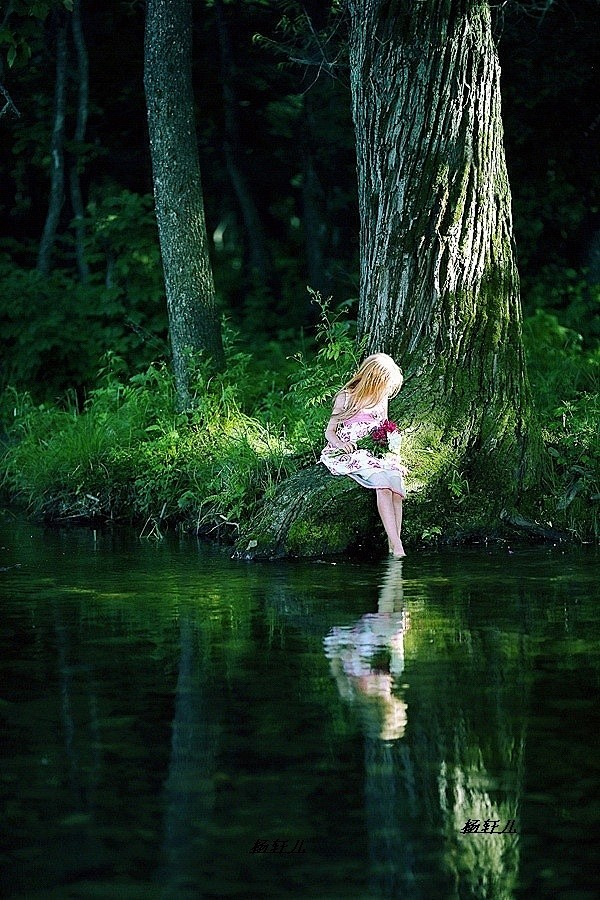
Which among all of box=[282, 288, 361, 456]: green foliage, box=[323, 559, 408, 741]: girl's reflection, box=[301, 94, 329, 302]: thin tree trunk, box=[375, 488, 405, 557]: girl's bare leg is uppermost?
box=[301, 94, 329, 302]: thin tree trunk

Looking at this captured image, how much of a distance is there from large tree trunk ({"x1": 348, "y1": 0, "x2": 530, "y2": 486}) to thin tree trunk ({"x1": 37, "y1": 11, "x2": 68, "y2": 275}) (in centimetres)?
1025

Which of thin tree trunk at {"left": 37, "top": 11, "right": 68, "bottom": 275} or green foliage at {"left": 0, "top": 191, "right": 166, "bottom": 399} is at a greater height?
thin tree trunk at {"left": 37, "top": 11, "right": 68, "bottom": 275}

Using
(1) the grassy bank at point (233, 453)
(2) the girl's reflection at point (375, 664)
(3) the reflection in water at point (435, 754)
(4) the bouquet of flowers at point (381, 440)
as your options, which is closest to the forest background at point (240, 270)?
(1) the grassy bank at point (233, 453)

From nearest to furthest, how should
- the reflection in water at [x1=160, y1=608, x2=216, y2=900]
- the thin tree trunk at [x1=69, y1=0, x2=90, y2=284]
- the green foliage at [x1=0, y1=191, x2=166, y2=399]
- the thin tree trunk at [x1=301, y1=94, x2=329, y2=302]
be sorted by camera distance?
the reflection in water at [x1=160, y1=608, x2=216, y2=900] < the green foliage at [x1=0, y1=191, x2=166, y2=399] < the thin tree trunk at [x1=69, y1=0, x2=90, y2=284] < the thin tree trunk at [x1=301, y1=94, x2=329, y2=302]

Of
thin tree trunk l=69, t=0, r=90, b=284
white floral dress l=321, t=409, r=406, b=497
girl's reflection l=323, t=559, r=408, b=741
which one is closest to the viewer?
girl's reflection l=323, t=559, r=408, b=741

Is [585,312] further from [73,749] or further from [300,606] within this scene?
[73,749]

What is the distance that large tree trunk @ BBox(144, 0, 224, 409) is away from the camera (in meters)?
13.3

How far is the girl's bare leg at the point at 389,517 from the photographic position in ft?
32.2

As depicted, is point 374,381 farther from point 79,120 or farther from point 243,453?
point 79,120

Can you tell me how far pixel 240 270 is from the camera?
22.8 metres

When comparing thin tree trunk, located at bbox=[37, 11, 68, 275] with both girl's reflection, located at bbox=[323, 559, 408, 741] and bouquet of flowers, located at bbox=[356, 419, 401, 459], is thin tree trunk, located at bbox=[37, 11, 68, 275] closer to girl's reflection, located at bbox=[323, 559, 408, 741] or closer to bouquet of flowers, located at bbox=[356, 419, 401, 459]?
bouquet of flowers, located at bbox=[356, 419, 401, 459]

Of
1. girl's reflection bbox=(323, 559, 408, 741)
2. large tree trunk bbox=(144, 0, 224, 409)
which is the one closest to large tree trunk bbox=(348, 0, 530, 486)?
girl's reflection bbox=(323, 559, 408, 741)

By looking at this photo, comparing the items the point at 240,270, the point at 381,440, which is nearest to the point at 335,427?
the point at 381,440

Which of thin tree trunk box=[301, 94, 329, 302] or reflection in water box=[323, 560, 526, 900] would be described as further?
thin tree trunk box=[301, 94, 329, 302]
